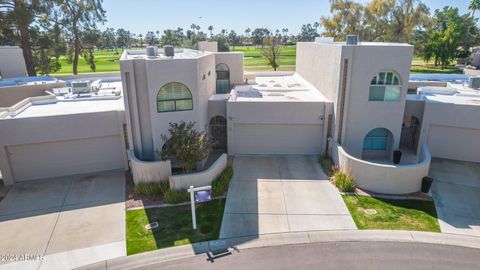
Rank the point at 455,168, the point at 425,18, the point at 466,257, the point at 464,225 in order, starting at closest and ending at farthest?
the point at 466,257, the point at 464,225, the point at 455,168, the point at 425,18

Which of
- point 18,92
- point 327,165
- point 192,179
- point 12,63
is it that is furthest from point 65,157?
point 12,63

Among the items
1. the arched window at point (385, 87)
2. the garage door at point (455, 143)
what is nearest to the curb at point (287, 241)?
the arched window at point (385, 87)

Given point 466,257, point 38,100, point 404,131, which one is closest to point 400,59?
point 404,131

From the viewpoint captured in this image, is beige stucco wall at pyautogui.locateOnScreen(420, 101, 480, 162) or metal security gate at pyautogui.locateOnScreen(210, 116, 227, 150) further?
metal security gate at pyautogui.locateOnScreen(210, 116, 227, 150)

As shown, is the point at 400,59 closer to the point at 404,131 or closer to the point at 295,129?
the point at 404,131

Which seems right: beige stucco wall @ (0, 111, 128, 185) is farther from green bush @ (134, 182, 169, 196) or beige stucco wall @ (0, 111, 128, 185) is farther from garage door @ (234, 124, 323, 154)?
garage door @ (234, 124, 323, 154)

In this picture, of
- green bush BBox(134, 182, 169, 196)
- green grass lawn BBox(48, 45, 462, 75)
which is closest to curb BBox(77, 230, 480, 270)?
green bush BBox(134, 182, 169, 196)
